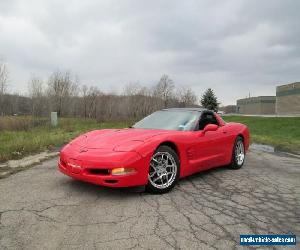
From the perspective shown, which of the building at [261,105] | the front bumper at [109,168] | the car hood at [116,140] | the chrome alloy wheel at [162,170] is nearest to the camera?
the front bumper at [109,168]

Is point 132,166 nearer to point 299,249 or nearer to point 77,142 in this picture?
point 77,142

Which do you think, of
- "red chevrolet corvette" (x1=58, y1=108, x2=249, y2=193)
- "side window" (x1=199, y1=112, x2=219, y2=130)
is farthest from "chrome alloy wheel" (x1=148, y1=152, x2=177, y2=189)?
"side window" (x1=199, y1=112, x2=219, y2=130)

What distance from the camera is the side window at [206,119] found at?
202 inches

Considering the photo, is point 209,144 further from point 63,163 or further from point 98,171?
point 63,163

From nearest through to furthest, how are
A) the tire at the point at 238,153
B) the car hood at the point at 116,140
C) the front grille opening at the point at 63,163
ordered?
the car hood at the point at 116,140 < the front grille opening at the point at 63,163 < the tire at the point at 238,153

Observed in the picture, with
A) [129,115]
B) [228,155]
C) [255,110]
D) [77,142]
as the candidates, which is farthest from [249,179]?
[255,110]

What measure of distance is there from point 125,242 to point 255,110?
92938 millimetres

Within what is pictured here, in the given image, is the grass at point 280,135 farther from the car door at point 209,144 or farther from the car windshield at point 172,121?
the car windshield at point 172,121

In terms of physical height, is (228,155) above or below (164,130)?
below

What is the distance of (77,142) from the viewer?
4461mm

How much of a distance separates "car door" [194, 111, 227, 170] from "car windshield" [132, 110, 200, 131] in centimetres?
18

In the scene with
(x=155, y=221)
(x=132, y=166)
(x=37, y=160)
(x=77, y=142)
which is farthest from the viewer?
(x=37, y=160)

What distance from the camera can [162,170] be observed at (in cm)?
409

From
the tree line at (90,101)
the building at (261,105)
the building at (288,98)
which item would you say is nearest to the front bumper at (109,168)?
the tree line at (90,101)
